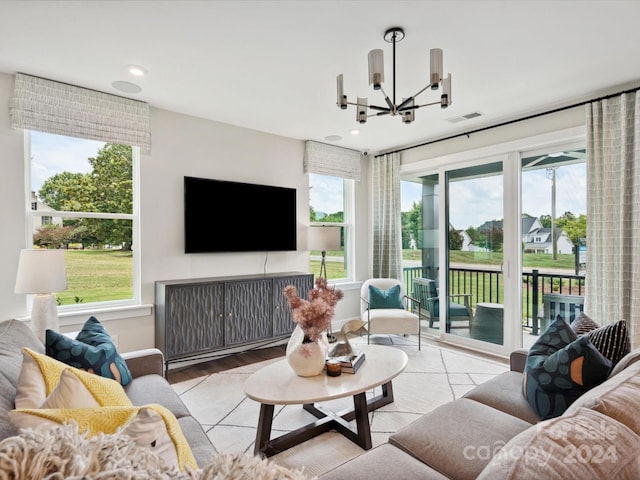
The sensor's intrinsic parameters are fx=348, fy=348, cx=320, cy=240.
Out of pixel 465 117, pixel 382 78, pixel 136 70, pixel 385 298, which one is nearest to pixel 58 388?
pixel 382 78

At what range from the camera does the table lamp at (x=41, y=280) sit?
7.73 feet

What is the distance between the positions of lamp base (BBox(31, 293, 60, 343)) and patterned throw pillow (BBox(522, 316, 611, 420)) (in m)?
3.04

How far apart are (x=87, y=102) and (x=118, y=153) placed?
50 cm

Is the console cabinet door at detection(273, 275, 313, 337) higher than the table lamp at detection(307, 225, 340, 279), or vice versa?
Result: the table lamp at detection(307, 225, 340, 279)

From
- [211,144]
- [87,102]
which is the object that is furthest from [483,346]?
[87,102]

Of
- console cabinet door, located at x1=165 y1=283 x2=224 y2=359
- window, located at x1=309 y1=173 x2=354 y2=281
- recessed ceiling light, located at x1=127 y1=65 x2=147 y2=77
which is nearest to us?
recessed ceiling light, located at x1=127 y1=65 x2=147 y2=77

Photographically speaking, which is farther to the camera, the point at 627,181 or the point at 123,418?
the point at 627,181

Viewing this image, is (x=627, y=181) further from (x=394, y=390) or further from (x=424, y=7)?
(x=394, y=390)

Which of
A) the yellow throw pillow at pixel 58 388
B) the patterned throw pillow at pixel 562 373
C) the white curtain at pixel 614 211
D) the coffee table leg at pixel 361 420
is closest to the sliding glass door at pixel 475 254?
the white curtain at pixel 614 211

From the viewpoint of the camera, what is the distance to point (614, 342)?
164cm

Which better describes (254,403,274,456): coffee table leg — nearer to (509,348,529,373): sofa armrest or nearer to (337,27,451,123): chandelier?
(509,348,529,373): sofa armrest

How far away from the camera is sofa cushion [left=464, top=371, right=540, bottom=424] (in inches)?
65.4

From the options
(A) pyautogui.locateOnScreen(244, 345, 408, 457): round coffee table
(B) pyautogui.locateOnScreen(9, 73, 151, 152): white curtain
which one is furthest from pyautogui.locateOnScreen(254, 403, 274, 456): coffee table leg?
(B) pyautogui.locateOnScreen(9, 73, 151, 152): white curtain

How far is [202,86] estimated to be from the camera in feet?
9.89
